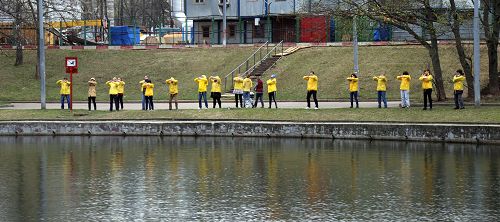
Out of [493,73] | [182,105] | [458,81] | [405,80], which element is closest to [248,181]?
[458,81]

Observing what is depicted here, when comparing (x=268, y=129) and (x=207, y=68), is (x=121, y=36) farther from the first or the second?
(x=268, y=129)

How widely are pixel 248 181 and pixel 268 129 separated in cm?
1274

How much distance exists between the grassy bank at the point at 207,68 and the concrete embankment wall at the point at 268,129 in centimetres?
1362

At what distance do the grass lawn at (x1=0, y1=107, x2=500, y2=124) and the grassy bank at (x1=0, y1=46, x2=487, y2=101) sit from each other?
10281 mm

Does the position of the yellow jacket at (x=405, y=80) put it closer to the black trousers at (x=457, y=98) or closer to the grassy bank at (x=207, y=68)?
the black trousers at (x=457, y=98)

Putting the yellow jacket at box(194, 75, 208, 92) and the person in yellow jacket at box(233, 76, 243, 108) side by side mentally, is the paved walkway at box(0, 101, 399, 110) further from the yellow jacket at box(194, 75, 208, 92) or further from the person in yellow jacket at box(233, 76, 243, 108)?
the yellow jacket at box(194, 75, 208, 92)

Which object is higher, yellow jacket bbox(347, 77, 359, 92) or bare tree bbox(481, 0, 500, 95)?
bare tree bbox(481, 0, 500, 95)

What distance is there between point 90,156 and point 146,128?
7.70 meters

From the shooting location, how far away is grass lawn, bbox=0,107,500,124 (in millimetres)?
36281

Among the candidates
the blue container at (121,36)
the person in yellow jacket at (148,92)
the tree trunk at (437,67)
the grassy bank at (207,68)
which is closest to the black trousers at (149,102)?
the person in yellow jacket at (148,92)

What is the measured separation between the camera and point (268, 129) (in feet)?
120

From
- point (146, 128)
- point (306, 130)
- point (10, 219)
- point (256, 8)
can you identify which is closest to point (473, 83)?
point (306, 130)

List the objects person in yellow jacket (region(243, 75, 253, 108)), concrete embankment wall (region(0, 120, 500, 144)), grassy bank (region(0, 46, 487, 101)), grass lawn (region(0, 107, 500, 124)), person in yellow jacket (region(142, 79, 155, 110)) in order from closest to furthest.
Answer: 1. concrete embankment wall (region(0, 120, 500, 144))
2. grass lawn (region(0, 107, 500, 124))
3. person in yellow jacket (region(243, 75, 253, 108))
4. person in yellow jacket (region(142, 79, 155, 110))
5. grassy bank (region(0, 46, 487, 101))

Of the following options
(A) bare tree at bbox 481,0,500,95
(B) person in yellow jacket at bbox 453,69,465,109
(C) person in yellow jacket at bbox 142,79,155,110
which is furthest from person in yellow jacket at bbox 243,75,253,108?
(A) bare tree at bbox 481,0,500,95
